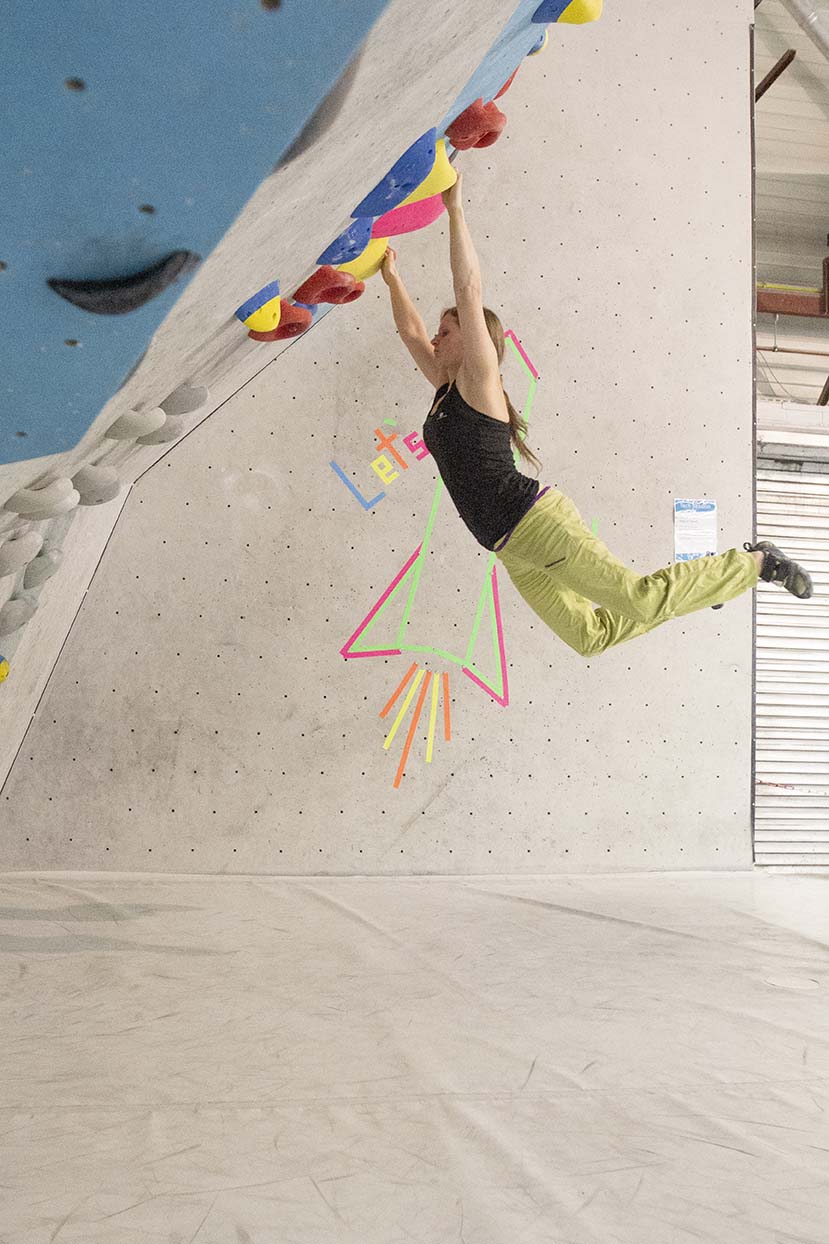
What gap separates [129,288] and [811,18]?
5144 millimetres

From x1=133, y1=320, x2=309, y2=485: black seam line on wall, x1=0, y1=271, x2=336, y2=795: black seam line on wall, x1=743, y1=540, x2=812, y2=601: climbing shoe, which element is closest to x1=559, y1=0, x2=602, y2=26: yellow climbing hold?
x1=743, y1=540, x2=812, y2=601: climbing shoe

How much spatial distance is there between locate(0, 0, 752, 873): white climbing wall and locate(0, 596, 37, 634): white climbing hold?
1.57 meters

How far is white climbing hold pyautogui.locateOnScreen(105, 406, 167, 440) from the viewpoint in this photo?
4.54 ft

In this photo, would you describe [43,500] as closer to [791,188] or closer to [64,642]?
[64,642]

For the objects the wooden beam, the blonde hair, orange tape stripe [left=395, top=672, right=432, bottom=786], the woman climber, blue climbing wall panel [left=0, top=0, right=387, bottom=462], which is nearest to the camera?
blue climbing wall panel [left=0, top=0, right=387, bottom=462]

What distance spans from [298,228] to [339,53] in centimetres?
53

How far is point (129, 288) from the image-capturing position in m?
0.82

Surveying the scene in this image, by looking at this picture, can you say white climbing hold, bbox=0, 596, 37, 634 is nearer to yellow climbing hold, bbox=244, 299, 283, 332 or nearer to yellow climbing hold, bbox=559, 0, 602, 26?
yellow climbing hold, bbox=244, 299, 283, 332

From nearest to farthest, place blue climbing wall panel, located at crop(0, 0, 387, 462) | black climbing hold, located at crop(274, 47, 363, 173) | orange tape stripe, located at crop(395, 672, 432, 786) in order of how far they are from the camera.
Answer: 1. blue climbing wall panel, located at crop(0, 0, 387, 462)
2. black climbing hold, located at crop(274, 47, 363, 173)
3. orange tape stripe, located at crop(395, 672, 432, 786)

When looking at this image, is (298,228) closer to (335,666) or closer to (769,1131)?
(769,1131)

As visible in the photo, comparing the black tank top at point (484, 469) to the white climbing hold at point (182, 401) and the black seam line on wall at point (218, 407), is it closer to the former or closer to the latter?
the white climbing hold at point (182, 401)

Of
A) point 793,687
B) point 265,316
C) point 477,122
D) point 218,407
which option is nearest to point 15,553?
point 265,316

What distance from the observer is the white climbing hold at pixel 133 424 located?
4.54 ft

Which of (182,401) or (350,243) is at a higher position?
(350,243)
